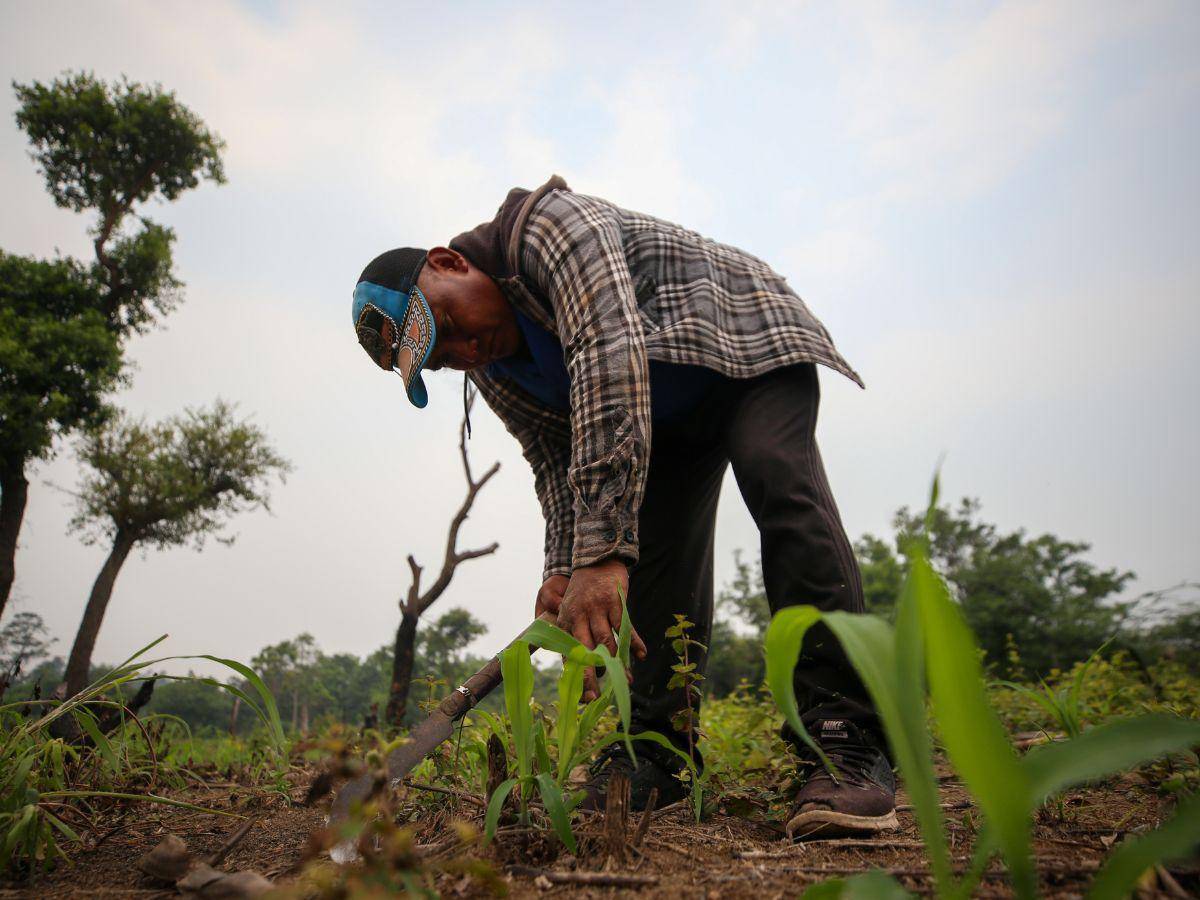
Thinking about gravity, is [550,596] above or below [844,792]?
above

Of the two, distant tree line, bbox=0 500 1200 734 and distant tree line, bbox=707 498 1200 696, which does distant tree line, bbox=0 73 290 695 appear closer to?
distant tree line, bbox=0 500 1200 734

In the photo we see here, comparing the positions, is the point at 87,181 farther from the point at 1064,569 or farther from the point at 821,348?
the point at 1064,569

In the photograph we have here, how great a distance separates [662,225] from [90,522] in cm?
1811

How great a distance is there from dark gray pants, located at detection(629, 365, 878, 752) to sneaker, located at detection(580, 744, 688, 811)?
19 cm

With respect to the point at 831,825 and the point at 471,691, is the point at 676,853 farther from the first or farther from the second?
the point at 471,691

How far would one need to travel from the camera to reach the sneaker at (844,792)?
1.22 metres

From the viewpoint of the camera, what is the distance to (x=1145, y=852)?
0.51 m

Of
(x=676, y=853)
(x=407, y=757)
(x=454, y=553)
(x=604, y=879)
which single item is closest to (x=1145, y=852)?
(x=604, y=879)

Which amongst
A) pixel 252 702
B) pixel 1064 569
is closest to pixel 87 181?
pixel 252 702

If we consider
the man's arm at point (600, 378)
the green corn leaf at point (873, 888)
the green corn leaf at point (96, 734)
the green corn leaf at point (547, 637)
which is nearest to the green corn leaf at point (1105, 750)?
the green corn leaf at point (873, 888)

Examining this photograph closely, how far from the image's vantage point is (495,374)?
2410 mm

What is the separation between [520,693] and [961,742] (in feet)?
2.67

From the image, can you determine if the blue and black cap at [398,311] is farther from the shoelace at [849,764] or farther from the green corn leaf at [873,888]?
the green corn leaf at [873,888]

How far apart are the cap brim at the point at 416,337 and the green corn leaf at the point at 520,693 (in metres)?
1.16
